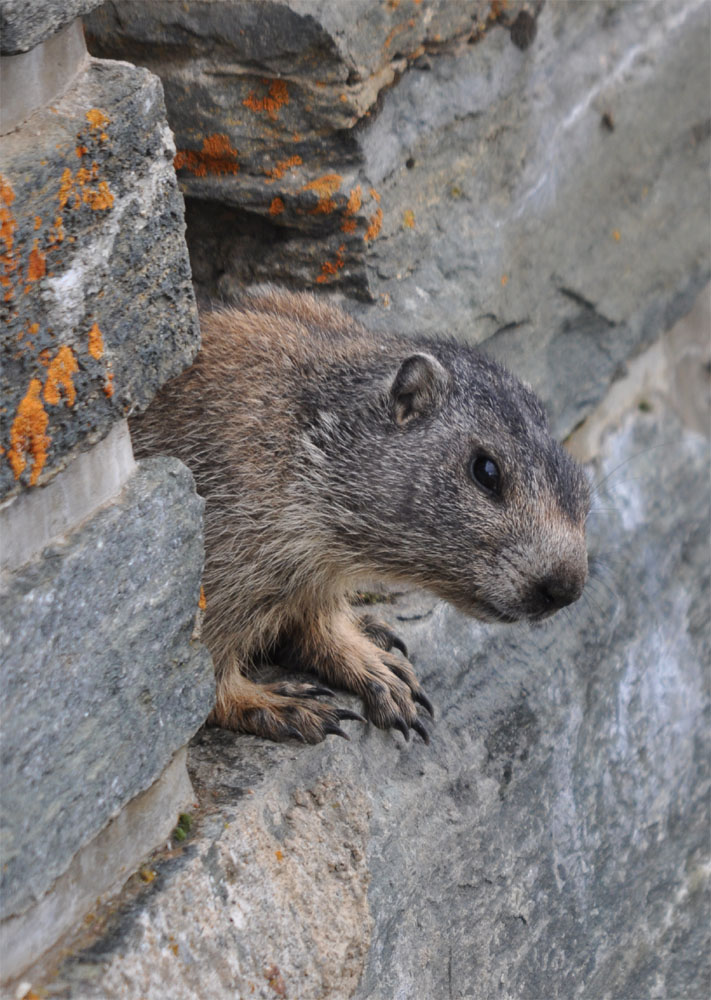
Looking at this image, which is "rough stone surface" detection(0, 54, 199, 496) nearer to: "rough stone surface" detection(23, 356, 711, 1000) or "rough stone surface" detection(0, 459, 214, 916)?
"rough stone surface" detection(0, 459, 214, 916)

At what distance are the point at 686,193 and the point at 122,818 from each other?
14.3 ft

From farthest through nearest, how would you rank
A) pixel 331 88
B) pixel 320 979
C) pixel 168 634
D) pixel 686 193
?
pixel 686 193 < pixel 331 88 < pixel 320 979 < pixel 168 634

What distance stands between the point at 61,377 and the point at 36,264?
8.7 inches

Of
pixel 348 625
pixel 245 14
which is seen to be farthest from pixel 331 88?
pixel 348 625

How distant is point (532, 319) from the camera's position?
4961 mm

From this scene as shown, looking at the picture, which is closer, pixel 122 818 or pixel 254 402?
pixel 122 818

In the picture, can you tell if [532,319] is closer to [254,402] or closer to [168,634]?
[254,402]

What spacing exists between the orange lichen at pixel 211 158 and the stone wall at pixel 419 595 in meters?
0.01

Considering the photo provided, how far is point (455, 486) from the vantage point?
3.46 metres

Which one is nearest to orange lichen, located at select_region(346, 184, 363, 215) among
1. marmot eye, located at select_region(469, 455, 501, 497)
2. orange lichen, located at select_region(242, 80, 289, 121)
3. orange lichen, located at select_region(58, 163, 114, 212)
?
orange lichen, located at select_region(242, 80, 289, 121)

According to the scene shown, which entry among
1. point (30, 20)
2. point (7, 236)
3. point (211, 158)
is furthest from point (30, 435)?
point (211, 158)

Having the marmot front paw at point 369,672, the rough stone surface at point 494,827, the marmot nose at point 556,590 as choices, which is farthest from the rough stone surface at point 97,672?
the marmot nose at point 556,590

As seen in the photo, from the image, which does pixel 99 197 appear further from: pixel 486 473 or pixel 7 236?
pixel 486 473

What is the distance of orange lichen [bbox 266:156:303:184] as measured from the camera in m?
4.00
